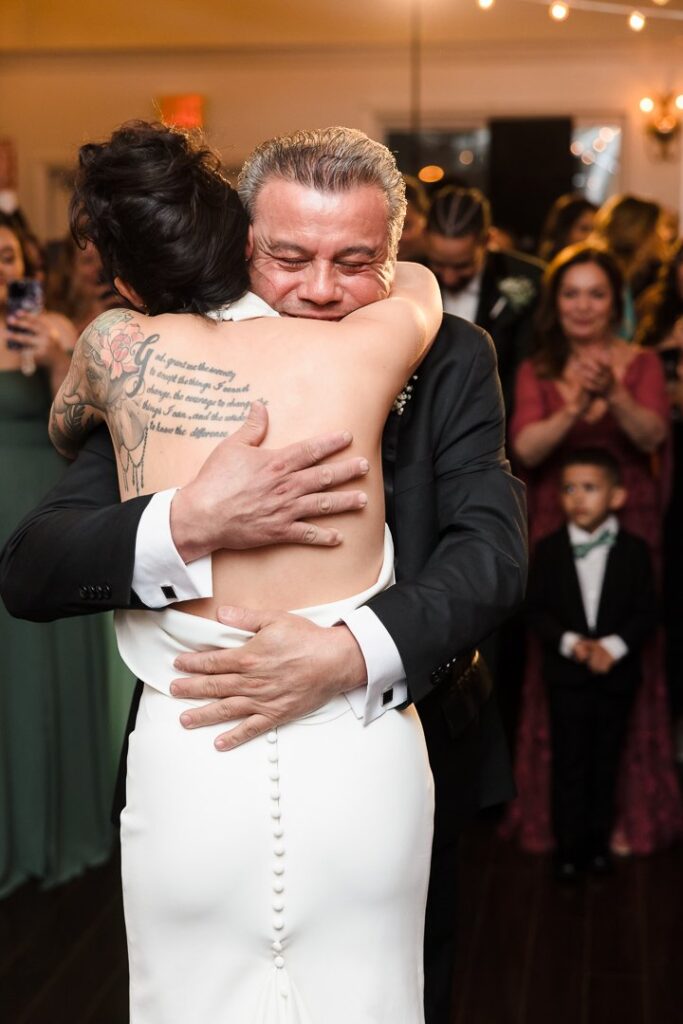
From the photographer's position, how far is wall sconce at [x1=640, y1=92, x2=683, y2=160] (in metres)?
7.79

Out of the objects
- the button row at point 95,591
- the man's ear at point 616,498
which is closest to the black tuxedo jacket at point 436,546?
the button row at point 95,591

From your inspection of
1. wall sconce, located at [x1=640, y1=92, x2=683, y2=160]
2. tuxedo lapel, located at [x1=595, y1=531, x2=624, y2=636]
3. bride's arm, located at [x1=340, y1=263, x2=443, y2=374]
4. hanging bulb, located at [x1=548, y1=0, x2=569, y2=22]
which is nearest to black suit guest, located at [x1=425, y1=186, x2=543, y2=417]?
tuxedo lapel, located at [x1=595, y1=531, x2=624, y2=636]

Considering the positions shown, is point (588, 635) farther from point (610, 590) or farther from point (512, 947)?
point (512, 947)

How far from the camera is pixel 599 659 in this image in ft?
12.2

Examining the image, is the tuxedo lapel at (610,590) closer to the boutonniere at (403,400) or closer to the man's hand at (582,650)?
the man's hand at (582,650)

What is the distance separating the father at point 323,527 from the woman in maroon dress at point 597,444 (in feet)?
5.94

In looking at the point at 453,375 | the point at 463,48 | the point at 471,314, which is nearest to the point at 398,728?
the point at 453,375

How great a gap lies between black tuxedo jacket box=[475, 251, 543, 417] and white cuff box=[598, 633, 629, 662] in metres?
0.76

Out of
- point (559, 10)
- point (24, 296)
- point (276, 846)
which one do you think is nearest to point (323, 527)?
point (276, 846)

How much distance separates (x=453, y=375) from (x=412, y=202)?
2509mm

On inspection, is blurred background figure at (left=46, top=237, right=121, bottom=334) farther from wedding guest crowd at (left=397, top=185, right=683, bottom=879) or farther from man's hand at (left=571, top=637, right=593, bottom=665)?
man's hand at (left=571, top=637, right=593, bottom=665)

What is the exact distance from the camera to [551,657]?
12.5 ft

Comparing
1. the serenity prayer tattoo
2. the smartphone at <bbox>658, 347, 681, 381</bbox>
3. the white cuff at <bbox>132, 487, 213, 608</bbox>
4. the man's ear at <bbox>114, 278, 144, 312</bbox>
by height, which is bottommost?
the smartphone at <bbox>658, 347, 681, 381</bbox>

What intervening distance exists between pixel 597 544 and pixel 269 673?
238 cm
